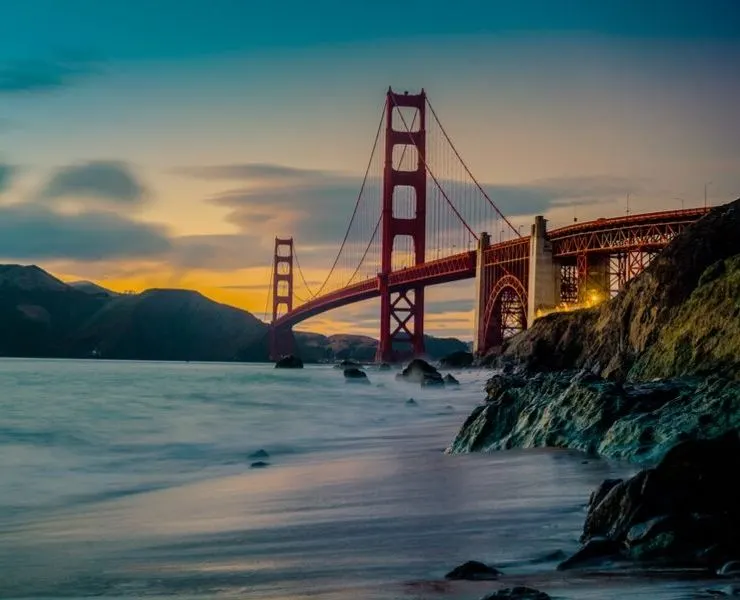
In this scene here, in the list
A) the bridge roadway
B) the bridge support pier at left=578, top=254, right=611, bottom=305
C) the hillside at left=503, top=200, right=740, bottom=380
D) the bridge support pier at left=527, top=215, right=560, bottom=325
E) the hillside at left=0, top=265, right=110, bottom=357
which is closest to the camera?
the hillside at left=503, top=200, right=740, bottom=380

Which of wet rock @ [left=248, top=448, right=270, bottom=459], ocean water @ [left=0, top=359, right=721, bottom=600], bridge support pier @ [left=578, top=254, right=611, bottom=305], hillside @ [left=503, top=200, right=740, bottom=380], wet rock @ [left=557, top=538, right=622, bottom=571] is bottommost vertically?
wet rock @ [left=248, top=448, right=270, bottom=459]

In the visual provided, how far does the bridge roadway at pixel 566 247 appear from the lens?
39.3 meters

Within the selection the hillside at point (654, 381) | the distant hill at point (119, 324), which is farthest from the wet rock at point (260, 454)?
the distant hill at point (119, 324)

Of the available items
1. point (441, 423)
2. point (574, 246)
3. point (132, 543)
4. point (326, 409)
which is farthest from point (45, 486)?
point (574, 246)

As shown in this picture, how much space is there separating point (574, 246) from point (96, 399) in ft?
85.3

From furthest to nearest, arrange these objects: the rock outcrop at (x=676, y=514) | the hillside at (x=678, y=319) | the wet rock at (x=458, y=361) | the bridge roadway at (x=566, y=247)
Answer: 1. the wet rock at (x=458, y=361)
2. the bridge roadway at (x=566, y=247)
3. the hillside at (x=678, y=319)
4. the rock outcrop at (x=676, y=514)

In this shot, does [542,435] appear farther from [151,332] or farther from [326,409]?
[151,332]

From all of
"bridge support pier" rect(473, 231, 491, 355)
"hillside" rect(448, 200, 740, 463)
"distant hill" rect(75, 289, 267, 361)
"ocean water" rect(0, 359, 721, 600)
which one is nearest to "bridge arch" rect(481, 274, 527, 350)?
"bridge support pier" rect(473, 231, 491, 355)

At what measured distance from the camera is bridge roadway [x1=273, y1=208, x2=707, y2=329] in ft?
129

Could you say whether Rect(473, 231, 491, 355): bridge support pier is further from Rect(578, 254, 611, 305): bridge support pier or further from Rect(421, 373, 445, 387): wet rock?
Rect(421, 373, 445, 387): wet rock

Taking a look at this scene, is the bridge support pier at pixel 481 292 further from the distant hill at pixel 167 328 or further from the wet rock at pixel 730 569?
the distant hill at pixel 167 328

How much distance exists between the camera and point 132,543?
6.02 meters

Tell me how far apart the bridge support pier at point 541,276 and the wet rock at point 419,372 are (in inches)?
357

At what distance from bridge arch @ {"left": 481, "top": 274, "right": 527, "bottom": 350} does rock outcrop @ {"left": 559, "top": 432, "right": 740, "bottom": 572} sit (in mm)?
45168
